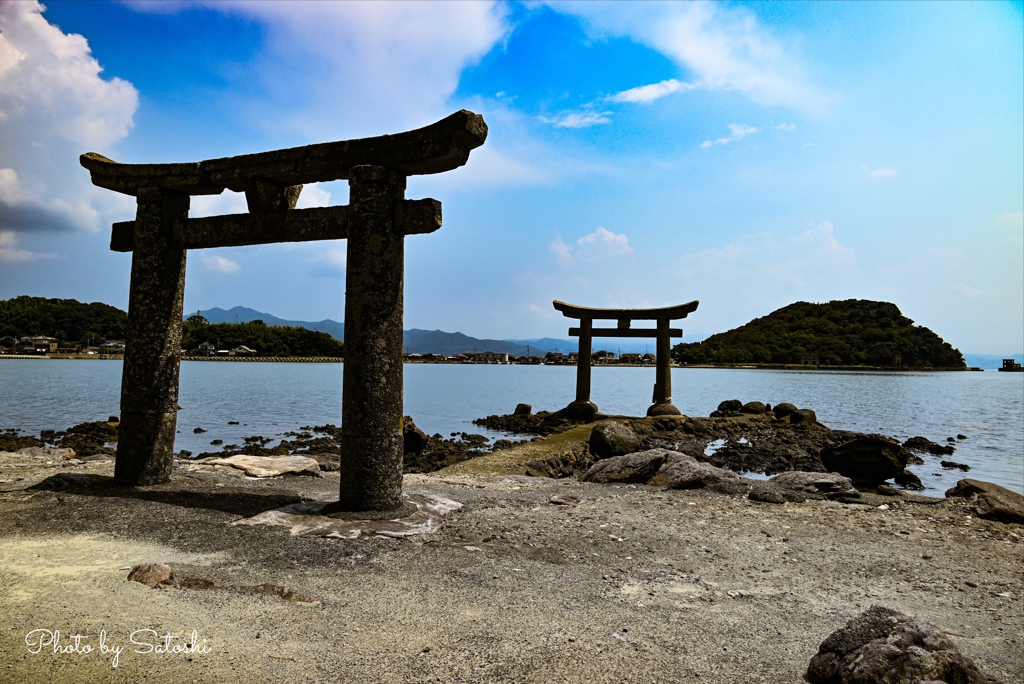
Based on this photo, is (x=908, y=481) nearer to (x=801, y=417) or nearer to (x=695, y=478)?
(x=695, y=478)

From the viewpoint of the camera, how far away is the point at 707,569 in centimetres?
615

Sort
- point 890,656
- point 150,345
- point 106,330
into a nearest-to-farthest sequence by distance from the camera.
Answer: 1. point 890,656
2. point 150,345
3. point 106,330

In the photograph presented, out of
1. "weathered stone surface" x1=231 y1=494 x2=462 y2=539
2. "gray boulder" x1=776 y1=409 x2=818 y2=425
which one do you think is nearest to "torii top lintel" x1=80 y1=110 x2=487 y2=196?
"weathered stone surface" x1=231 y1=494 x2=462 y2=539

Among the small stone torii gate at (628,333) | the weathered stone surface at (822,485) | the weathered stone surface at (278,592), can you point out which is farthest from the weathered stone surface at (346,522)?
the small stone torii gate at (628,333)

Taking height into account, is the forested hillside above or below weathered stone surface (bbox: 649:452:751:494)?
above

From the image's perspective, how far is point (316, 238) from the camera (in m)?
8.12

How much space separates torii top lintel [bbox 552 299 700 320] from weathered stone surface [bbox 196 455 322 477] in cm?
1799

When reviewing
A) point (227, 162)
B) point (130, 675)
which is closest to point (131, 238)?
point (227, 162)

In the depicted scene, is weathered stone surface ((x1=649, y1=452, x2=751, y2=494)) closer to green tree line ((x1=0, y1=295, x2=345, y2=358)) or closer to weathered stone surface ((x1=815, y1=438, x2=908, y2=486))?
weathered stone surface ((x1=815, y1=438, x2=908, y2=486))

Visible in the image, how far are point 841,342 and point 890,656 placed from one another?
120 meters

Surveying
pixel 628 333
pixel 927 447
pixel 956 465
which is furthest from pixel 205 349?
pixel 956 465

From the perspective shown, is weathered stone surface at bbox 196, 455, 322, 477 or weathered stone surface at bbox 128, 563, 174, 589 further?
weathered stone surface at bbox 196, 455, 322, 477

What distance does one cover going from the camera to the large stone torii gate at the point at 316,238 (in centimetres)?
742

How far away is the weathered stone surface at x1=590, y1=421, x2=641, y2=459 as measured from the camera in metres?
17.5
